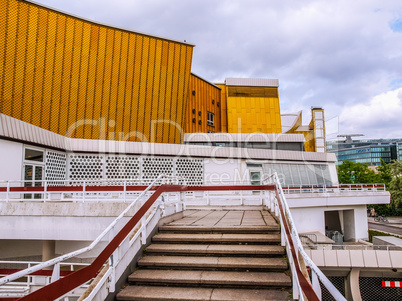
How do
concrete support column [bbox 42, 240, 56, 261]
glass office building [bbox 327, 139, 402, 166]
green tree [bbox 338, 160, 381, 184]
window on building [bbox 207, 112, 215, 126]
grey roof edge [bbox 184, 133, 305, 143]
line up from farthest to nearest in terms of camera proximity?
glass office building [bbox 327, 139, 402, 166], green tree [bbox 338, 160, 381, 184], window on building [bbox 207, 112, 215, 126], grey roof edge [bbox 184, 133, 305, 143], concrete support column [bbox 42, 240, 56, 261]

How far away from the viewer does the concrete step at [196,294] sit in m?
4.47

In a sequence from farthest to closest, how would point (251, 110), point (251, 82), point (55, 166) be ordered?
point (251, 82) < point (251, 110) < point (55, 166)

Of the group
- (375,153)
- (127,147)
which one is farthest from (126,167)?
(375,153)

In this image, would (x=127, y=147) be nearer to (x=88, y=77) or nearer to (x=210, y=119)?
Answer: (x=88, y=77)

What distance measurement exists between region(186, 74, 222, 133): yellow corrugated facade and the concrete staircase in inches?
1116

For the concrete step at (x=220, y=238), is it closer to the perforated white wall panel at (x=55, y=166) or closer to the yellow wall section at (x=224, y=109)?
the perforated white wall panel at (x=55, y=166)

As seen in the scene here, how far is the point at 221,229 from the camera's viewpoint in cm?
681

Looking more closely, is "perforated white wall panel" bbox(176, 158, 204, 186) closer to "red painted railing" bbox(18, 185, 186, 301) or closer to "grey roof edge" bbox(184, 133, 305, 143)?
"grey roof edge" bbox(184, 133, 305, 143)

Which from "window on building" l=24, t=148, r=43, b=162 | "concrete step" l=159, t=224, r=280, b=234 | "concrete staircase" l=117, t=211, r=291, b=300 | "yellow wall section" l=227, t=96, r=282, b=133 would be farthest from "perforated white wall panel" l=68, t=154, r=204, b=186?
"yellow wall section" l=227, t=96, r=282, b=133

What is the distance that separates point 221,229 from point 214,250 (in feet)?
3.43

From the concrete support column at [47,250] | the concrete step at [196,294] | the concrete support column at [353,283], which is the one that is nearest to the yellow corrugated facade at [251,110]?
the concrete support column at [353,283]

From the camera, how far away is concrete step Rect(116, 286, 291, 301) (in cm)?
447

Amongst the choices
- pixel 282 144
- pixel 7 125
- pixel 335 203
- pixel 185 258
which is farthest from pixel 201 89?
pixel 185 258

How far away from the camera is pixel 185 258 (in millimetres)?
5684
